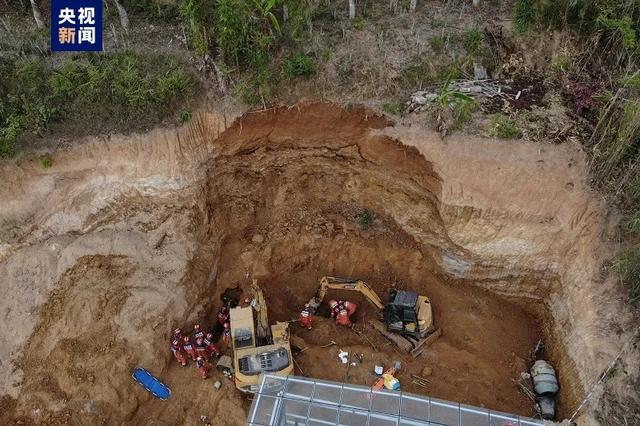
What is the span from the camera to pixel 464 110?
45.9 ft

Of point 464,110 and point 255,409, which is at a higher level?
point 464,110

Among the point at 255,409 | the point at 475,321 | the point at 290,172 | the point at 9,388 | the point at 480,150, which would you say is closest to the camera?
the point at 255,409

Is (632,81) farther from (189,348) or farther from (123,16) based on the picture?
(123,16)

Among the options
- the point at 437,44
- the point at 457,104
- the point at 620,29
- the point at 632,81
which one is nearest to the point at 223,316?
the point at 457,104

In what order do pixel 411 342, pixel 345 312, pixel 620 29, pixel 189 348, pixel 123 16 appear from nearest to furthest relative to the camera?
pixel 620 29 → pixel 189 348 → pixel 411 342 → pixel 345 312 → pixel 123 16

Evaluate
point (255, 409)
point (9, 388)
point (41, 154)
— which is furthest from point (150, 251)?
point (255, 409)

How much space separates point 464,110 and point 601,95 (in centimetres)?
396

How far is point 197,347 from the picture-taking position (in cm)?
1417

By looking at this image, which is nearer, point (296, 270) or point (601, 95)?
point (601, 95)

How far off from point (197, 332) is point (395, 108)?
8790mm

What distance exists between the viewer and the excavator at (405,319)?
1439 centimetres

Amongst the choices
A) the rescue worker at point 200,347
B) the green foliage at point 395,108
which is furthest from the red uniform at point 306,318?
the green foliage at point 395,108

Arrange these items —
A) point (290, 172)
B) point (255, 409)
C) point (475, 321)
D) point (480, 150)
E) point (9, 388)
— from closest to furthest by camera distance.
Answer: point (255, 409), point (9, 388), point (480, 150), point (475, 321), point (290, 172)

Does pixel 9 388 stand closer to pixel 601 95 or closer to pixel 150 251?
pixel 150 251
